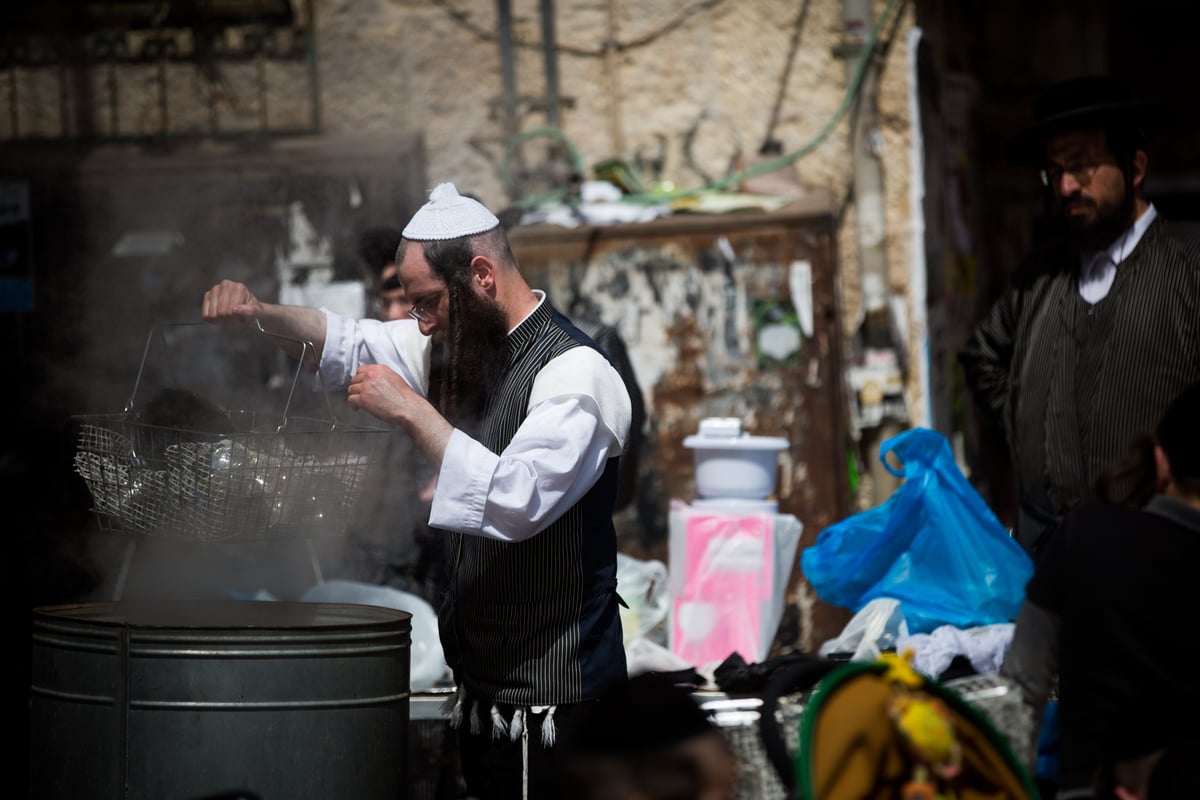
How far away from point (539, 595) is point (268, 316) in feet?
3.57

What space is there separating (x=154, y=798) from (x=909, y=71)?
456 cm

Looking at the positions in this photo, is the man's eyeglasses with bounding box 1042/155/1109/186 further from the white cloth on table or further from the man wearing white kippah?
the man wearing white kippah

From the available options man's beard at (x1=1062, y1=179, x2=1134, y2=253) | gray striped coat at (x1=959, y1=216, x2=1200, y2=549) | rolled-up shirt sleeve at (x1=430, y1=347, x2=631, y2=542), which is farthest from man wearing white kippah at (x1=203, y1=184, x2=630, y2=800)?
man's beard at (x1=1062, y1=179, x2=1134, y2=253)

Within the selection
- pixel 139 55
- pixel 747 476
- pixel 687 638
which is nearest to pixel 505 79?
pixel 139 55

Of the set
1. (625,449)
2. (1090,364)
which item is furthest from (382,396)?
A: (1090,364)

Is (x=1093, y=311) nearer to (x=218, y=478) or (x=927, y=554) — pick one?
(x=927, y=554)

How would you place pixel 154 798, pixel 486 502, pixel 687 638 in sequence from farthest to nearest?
1. pixel 687 638
2. pixel 154 798
3. pixel 486 502

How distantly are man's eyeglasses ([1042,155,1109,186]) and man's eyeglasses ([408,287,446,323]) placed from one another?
6.82ft

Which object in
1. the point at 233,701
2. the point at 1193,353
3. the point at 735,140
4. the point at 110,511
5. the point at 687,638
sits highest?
the point at 735,140

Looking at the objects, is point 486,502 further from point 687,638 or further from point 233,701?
point 687,638

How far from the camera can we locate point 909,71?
6262mm

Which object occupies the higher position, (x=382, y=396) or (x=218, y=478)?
(x=382, y=396)

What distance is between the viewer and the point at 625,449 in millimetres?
3686

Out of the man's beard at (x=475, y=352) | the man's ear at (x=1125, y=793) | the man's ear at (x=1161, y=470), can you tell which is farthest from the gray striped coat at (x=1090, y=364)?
the man's beard at (x=475, y=352)
